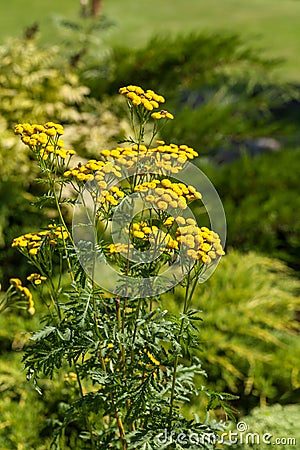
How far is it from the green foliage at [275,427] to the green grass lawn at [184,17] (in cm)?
814

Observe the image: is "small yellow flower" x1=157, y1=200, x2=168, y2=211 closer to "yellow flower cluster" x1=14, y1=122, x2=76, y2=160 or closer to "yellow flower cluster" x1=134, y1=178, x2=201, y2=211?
"yellow flower cluster" x1=134, y1=178, x2=201, y2=211

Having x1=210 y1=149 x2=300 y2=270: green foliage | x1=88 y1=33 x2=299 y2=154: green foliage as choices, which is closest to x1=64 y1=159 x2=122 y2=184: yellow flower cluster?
x1=210 y1=149 x2=300 y2=270: green foliage

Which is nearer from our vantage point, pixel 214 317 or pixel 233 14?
pixel 214 317

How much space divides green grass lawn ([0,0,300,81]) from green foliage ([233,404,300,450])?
8143mm

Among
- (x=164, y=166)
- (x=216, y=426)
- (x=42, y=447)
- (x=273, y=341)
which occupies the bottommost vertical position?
(x=42, y=447)

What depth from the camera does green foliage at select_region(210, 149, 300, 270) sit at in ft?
9.86

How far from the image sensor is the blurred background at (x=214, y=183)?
196 centimetres

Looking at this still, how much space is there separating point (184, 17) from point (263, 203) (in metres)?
8.65

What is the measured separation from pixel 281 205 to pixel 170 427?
2.14 m

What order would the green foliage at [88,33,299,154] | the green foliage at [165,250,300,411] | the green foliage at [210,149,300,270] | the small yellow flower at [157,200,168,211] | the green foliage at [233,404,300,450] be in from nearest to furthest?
the small yellow flower at [157,200,168,211] < the green foliage at [233,404,300,450] < the green foliage at [165,250,300,411] < the green foliage at [210,149,300,270] < the green foliage at [88,33,299,154]

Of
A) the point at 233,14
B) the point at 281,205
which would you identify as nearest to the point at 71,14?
the point at 233,14

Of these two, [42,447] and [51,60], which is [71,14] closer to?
[51,60]

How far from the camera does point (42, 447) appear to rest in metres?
1.70

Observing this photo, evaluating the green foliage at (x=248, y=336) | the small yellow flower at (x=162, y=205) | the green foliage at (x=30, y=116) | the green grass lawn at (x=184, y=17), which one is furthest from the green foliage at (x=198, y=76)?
the green grass lawn at (x=184, y=17)
